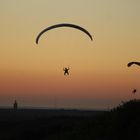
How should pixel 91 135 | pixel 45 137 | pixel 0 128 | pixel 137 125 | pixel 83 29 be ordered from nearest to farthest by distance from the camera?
1. pixel 83 29
2. pixel 137 125
3. pixel 91 135
4. pixel 45 137
5. pixel 0 128

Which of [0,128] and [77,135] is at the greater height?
[0,128]

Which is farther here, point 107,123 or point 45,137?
point 45,137

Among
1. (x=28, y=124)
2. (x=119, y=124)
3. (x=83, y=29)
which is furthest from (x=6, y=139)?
(x=83, y=29)

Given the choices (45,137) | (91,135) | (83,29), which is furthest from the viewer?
(45,137)

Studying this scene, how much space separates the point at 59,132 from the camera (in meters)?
57.9

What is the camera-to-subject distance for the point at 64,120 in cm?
6719

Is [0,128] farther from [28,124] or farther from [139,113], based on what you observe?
[139,113]

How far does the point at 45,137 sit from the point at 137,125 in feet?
45.2

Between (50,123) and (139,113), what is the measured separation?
726 inches

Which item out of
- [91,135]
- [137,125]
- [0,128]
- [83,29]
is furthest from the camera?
[0,128]

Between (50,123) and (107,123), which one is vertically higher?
(50,123)

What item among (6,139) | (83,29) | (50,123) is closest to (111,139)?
(83,29)

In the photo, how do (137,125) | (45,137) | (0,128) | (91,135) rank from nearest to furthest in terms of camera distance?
(137,125) → (91,135) → (45,137) → (0,128)

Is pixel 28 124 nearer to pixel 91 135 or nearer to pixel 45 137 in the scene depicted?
pixel 45 137
